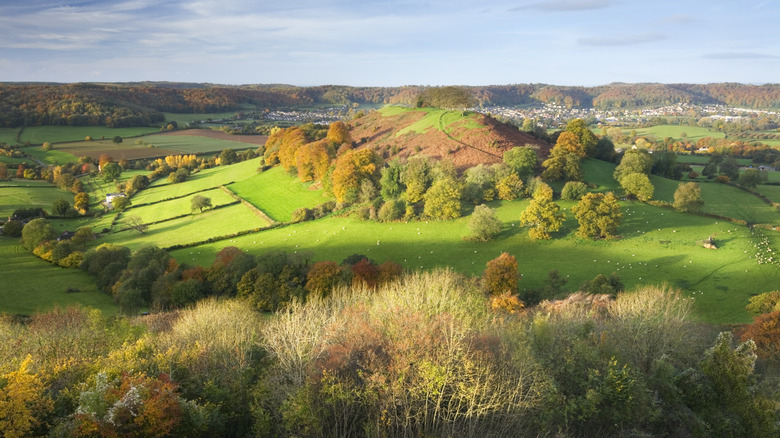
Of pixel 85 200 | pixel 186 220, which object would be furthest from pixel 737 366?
pixel 85 200

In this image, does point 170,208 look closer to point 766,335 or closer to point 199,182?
point 199,182

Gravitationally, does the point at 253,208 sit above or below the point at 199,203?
below

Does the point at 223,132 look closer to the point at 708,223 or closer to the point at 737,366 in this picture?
the point at 708,223

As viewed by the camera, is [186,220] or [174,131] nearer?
[186,220]

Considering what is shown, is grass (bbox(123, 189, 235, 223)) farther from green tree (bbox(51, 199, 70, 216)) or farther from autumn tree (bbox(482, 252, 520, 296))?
autumn tree (bbox(482, 252, 520, 296))

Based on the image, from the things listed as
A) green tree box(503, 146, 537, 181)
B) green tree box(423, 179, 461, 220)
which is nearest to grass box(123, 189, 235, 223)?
green tree box(423, 179, 461, 220)

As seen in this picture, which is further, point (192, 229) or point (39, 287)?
point (192, 229)

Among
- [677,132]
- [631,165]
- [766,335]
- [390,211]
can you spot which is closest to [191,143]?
[390,211]
